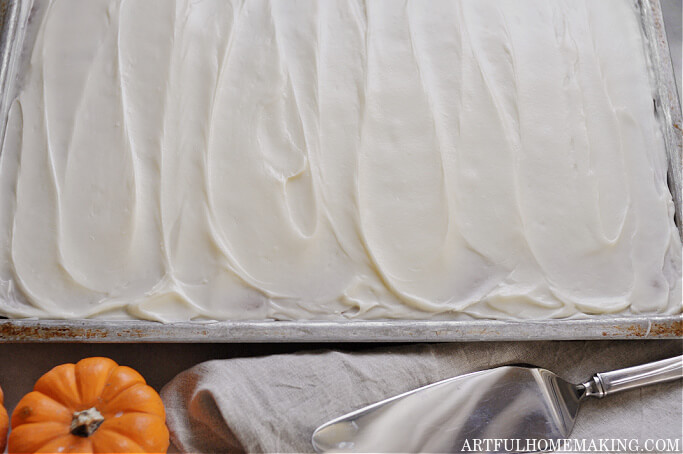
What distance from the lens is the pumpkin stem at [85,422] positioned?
108 centimetres

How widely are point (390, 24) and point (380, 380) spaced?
92 cm

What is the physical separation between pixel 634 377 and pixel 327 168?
86cm

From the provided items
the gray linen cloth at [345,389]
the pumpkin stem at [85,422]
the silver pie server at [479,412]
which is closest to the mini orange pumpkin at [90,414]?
the pumpkin stem at [85,422]

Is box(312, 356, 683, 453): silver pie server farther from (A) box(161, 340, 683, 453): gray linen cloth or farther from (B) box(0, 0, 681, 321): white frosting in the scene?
(B) box(0, 0, 681, 321): white frosting

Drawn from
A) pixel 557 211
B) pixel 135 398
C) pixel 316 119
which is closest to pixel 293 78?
pixel 316 119

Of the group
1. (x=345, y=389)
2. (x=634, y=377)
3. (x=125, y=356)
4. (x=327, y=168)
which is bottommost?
(x=634, y=377)

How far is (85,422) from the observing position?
1075 mm

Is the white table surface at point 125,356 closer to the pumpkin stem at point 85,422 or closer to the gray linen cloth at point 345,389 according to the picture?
the gray linen cloth at point 345,389

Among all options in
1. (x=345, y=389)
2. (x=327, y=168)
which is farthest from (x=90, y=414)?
(x=327, y=168)

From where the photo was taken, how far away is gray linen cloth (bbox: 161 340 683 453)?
1215 mm

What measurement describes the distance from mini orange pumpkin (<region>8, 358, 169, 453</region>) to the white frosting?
165 mm

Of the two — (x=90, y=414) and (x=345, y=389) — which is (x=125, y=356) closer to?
(x=90, y=414)

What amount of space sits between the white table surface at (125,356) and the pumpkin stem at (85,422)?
0.90 feet

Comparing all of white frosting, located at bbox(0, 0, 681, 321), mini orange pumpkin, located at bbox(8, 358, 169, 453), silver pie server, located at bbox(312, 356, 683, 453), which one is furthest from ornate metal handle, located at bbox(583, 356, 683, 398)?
mini orange pumpkin, located at bbox(8, 358, 169, 453)
